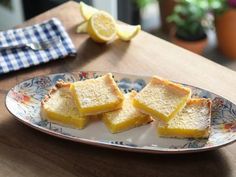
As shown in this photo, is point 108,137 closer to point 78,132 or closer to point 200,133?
point 78,132

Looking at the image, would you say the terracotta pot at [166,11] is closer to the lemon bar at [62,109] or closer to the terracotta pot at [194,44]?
the terracotta pot at [194,44]

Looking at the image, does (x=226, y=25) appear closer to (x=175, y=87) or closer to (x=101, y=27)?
(x=101, y=27)

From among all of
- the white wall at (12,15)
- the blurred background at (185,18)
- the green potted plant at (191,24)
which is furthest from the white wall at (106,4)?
the white wall at (12,15)

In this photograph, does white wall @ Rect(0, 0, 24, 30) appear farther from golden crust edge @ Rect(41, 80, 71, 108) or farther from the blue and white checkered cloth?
golden crust edge @ Rect(41, 80, 71, 108)

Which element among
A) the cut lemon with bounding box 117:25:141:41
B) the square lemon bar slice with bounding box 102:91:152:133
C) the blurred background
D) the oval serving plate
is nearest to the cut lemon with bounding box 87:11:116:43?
the cut lemon with bounding box 117:25:141:41

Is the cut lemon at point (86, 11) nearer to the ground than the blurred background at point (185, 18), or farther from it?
farther from it
